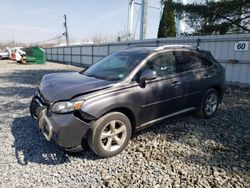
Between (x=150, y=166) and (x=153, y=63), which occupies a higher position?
(x=153, y=63)

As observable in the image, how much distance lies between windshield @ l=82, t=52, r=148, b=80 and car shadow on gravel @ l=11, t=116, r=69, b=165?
1462 millimetres

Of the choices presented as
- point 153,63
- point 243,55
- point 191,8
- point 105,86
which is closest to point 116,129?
point 105,86

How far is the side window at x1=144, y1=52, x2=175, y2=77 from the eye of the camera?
415cm

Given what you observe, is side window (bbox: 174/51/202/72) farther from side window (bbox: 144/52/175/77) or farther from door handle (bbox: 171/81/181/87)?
door handle (bbox: 171/81/181/87)

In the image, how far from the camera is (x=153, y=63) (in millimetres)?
4180

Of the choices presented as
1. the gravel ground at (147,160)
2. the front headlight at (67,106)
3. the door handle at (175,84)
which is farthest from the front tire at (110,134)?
the door handle at (175,84)

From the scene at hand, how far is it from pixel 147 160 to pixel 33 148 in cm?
191

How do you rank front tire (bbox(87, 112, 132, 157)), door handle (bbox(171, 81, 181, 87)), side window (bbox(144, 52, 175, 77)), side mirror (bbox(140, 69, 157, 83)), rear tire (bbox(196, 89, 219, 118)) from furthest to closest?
rear tire (bbox(196, 89, 219, 118)), door handle (bbox(171, 81, 181, 87)), side window (bbox(144, 52, 175, 77)), side mirror (bbox(140, 69, 157, 83)), front tire (bbox(87, 112, 132, 157))

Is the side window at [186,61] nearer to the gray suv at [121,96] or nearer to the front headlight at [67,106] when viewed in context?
the gray suv at [121,96]

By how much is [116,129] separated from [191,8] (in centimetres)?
830

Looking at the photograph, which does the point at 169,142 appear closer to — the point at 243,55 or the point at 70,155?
the point at 70,155

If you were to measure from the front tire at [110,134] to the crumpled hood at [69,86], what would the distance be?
496 millimetres

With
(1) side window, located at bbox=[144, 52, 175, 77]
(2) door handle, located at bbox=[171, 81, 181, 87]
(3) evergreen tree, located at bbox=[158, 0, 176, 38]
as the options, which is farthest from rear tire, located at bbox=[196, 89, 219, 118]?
(3) evergreen tree, located at bbox=[158, 0, 176, 38]

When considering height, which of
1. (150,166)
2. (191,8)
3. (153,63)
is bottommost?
(150,166)
